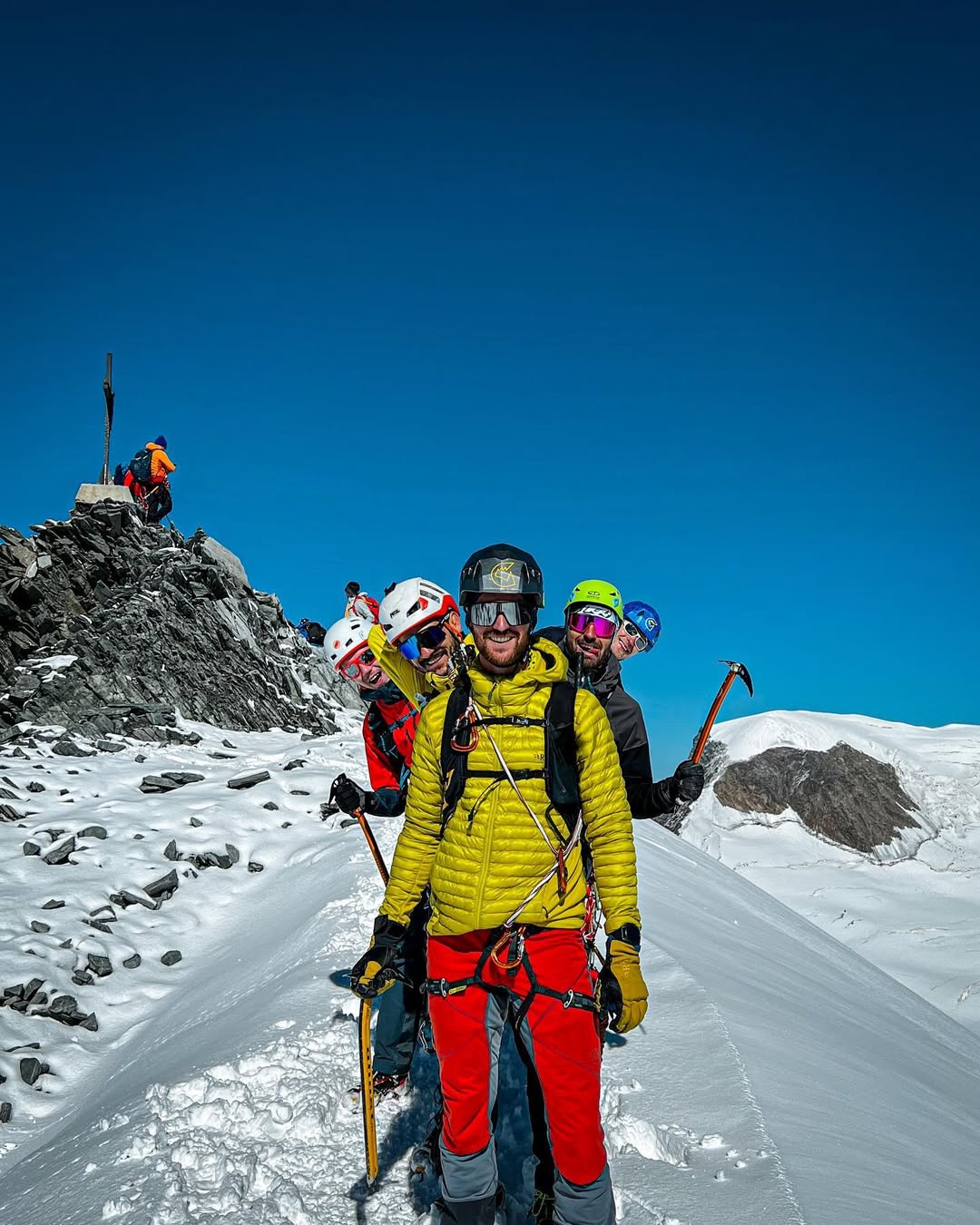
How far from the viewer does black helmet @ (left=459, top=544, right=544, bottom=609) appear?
12.1 ft

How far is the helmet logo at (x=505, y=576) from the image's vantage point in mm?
3684

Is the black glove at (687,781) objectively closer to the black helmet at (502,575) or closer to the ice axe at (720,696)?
the ice axe at (720,696)

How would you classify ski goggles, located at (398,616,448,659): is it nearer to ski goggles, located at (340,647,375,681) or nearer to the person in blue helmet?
ski goggles, located at (340,647,375,681)

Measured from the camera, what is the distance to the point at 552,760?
11.3ft

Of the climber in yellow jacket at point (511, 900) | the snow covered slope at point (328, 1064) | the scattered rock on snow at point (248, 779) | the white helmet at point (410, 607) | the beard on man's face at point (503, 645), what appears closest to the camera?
the climber in yellow jacket at point (511, 900)

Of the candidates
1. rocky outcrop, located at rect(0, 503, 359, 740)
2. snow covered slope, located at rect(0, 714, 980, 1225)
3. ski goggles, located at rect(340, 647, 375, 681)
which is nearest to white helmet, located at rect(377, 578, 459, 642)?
ski goggles, located at rect(340, 647, 375, 681)

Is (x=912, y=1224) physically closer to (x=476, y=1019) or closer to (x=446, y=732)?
(x=476, y=1019)

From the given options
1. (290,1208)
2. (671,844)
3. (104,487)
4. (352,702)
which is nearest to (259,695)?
(352,702)

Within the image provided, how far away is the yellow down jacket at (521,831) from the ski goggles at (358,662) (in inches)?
97.3

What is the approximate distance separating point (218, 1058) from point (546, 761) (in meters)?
3.43

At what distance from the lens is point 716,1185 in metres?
3.95

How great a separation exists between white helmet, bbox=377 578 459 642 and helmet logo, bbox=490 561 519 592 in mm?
1651

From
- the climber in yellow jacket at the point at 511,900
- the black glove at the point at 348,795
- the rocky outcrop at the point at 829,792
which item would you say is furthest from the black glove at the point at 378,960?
the rocky outcrop at the point at 829,792

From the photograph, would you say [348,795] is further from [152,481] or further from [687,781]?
[152,481]
